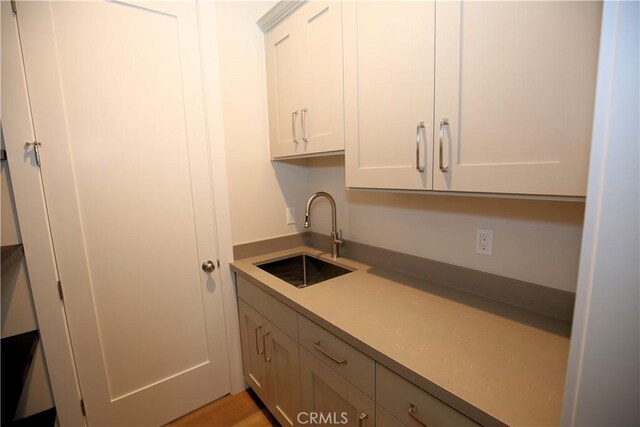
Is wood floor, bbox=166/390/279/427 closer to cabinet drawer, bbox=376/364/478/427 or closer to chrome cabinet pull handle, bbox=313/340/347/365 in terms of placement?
chrome cabinet pull handle, bbox=313/340/347/365

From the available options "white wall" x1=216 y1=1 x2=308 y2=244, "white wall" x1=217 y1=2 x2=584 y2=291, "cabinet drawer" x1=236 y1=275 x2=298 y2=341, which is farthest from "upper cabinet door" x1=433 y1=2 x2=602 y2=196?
"white wall" x1=216 y1=1 x2=308 y2=244

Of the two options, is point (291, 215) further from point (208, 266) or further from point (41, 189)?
point (41, 189)

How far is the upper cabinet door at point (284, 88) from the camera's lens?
1.55 metres

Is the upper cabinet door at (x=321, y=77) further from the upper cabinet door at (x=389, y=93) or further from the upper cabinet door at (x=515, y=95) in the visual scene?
the upper cabinet door at (x=515, y=95)

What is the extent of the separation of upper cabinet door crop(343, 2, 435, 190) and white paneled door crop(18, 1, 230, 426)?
87 centimetres

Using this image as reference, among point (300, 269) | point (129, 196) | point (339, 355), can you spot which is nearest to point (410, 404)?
point (339, 355)

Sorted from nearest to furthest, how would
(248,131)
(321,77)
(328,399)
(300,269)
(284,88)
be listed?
(328,399) < (321,77) < (284,88) < (248,131) < (300,269)

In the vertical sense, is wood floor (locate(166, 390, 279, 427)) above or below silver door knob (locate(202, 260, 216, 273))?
below

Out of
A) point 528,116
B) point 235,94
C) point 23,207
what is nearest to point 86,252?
point 23,207

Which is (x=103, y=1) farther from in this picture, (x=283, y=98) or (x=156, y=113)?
(x=283, y=98)

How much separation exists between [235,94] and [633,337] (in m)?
1.83

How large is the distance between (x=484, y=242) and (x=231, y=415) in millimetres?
1659

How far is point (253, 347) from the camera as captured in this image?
1.68 metres

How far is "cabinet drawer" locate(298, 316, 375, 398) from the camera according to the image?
3.01 feet
